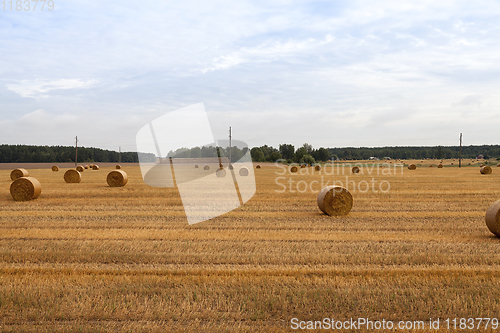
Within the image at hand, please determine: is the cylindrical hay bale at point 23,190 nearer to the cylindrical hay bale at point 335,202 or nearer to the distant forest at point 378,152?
the cylindrical hay bale at point 335,202

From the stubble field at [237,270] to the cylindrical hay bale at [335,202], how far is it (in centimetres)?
62

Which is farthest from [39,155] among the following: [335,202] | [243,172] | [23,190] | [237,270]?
[237,270]

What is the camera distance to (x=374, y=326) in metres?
5.09

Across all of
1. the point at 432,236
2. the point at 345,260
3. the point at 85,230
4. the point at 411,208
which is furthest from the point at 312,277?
the point at 411,208

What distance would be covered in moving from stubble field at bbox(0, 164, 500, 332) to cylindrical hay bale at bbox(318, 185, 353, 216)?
2.05ft

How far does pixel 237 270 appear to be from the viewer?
23.5 feet

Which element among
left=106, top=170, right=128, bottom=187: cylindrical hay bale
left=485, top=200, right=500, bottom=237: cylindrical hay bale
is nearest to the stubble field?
left=485, top=200, right=500, bottom=237: cylindrical hay bale

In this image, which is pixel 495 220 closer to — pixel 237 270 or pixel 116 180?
pixel 237 270

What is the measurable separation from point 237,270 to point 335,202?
7603 mm

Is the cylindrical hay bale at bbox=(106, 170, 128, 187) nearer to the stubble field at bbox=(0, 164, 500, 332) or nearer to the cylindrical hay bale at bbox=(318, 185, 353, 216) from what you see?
the stubble field at bbox=(0, 164, 500, 332)

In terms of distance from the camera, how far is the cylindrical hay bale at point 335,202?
544 inches

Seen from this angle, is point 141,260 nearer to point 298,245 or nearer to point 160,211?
point 298,245

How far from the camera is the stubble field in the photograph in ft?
17.8

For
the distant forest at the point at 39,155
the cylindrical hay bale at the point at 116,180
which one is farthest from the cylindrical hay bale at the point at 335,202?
the distant forest at the point at 39,155
